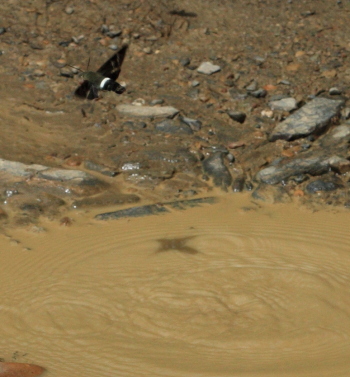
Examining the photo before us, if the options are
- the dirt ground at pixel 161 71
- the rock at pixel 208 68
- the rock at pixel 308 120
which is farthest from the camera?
the rock at pixel 208 68

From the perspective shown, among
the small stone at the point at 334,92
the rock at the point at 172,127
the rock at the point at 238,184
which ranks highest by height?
the small stone at the point at 334,92

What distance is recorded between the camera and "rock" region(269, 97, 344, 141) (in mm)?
5121

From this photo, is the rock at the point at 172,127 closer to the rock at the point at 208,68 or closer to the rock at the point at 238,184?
the rock at the point at 238,184

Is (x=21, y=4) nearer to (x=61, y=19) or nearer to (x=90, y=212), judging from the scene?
(x=61, y=19)

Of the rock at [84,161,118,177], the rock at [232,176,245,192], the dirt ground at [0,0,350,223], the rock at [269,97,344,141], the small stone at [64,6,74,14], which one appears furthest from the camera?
the small stone at [64,6,74,14]

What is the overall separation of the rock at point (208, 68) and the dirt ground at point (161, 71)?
6 centimetres

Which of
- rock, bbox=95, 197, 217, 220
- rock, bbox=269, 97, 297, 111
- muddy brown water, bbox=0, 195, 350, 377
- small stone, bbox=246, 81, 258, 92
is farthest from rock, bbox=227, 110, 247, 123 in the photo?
muddy brown water, bbox=0, 195, 350, 377

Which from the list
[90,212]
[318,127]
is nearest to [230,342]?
[90,212]

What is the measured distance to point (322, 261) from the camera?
3.51m

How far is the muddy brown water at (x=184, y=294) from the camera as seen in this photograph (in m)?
2.59

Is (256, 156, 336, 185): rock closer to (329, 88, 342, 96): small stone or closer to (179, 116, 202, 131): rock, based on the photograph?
(179, 116, 202, 131): rock

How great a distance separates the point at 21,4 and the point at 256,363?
223 inches

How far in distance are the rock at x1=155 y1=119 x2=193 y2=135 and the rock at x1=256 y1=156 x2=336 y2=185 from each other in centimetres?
89

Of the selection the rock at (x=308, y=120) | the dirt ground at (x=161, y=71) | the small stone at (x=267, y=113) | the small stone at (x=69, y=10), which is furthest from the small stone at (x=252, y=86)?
the small stone at (x=69, y=10)
